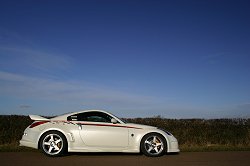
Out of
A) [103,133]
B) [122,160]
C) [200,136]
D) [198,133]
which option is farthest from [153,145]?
[198,133]

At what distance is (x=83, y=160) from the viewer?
28.8 feet

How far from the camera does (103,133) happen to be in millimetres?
9625

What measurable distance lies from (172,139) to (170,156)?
51 centimetres

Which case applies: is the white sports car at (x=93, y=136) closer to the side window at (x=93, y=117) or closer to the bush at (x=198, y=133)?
the side window at (x=93, y=117)

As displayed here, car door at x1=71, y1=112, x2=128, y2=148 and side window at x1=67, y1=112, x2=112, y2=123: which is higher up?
side window at x1=67, y1=112, x2=112, y2=123

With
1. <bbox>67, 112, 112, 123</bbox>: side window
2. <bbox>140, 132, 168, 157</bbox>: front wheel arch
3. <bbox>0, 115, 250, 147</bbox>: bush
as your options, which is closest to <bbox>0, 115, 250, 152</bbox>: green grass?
<bbox>0, 115, 250, 147</bbox>: bush

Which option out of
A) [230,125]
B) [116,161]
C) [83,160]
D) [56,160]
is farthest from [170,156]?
[230,125]

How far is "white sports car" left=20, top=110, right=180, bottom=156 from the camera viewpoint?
9523mm

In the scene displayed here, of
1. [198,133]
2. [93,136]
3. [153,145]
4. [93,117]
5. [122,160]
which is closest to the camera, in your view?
[122,160]

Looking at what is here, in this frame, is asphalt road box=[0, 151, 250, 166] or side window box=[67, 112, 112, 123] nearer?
asphalt road box=[0, 151, 250, 166]

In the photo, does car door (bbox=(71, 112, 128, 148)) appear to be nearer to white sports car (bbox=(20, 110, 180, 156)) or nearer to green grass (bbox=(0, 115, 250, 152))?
white sports car (bbox=(20, 110, 180, 156))

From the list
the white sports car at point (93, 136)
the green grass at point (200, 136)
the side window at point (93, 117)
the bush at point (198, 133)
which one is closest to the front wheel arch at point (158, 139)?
the white sports car at point (93, 136)

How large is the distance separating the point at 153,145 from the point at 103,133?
4.96ft

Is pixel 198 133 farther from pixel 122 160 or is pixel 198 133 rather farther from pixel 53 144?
pixel 53 144
